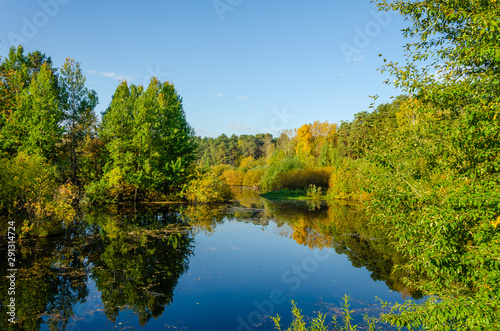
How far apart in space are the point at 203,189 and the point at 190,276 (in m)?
21.1

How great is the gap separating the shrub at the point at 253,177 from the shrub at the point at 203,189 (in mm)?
30038

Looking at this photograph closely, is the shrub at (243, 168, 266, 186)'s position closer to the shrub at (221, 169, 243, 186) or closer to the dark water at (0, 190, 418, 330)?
the shrub at (221, 169, 243, 186)

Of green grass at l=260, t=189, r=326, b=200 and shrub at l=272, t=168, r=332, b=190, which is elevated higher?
shrub at l=272, t=168, r=332, b=190

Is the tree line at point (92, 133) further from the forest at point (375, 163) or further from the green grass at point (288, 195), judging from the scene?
the green grass at point (288, 195)

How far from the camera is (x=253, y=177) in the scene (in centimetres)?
6725

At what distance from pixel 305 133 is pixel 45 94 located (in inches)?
2304

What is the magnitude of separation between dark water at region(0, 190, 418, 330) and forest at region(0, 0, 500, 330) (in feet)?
5.60

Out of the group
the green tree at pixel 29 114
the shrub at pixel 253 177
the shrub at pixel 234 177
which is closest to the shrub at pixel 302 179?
the shrub at pixel 253 177

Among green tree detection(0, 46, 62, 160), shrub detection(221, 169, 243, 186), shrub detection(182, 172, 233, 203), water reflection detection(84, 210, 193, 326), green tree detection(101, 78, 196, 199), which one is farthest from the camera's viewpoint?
shrub detection(221, 169, 243, 186)

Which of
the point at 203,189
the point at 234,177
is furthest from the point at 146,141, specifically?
the point at 234,177

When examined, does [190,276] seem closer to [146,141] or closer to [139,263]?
[139,263]

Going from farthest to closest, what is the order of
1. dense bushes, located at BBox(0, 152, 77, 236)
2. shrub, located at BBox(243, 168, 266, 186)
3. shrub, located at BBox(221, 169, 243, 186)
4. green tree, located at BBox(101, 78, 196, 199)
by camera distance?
shrub, located at BBox(221, 169, 243, 186) → shrub, located at BBox(243, 168, 266, 186) → green tree, located at BBox(101, 78, 196, 199) → dense bushes, located at BBox(0, 152, 77, 236)

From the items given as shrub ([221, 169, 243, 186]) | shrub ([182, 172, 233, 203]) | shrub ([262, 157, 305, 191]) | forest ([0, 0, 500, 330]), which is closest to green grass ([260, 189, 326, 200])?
forest ([0, 0, 500, 330])

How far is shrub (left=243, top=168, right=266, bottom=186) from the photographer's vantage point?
64.8 meters
